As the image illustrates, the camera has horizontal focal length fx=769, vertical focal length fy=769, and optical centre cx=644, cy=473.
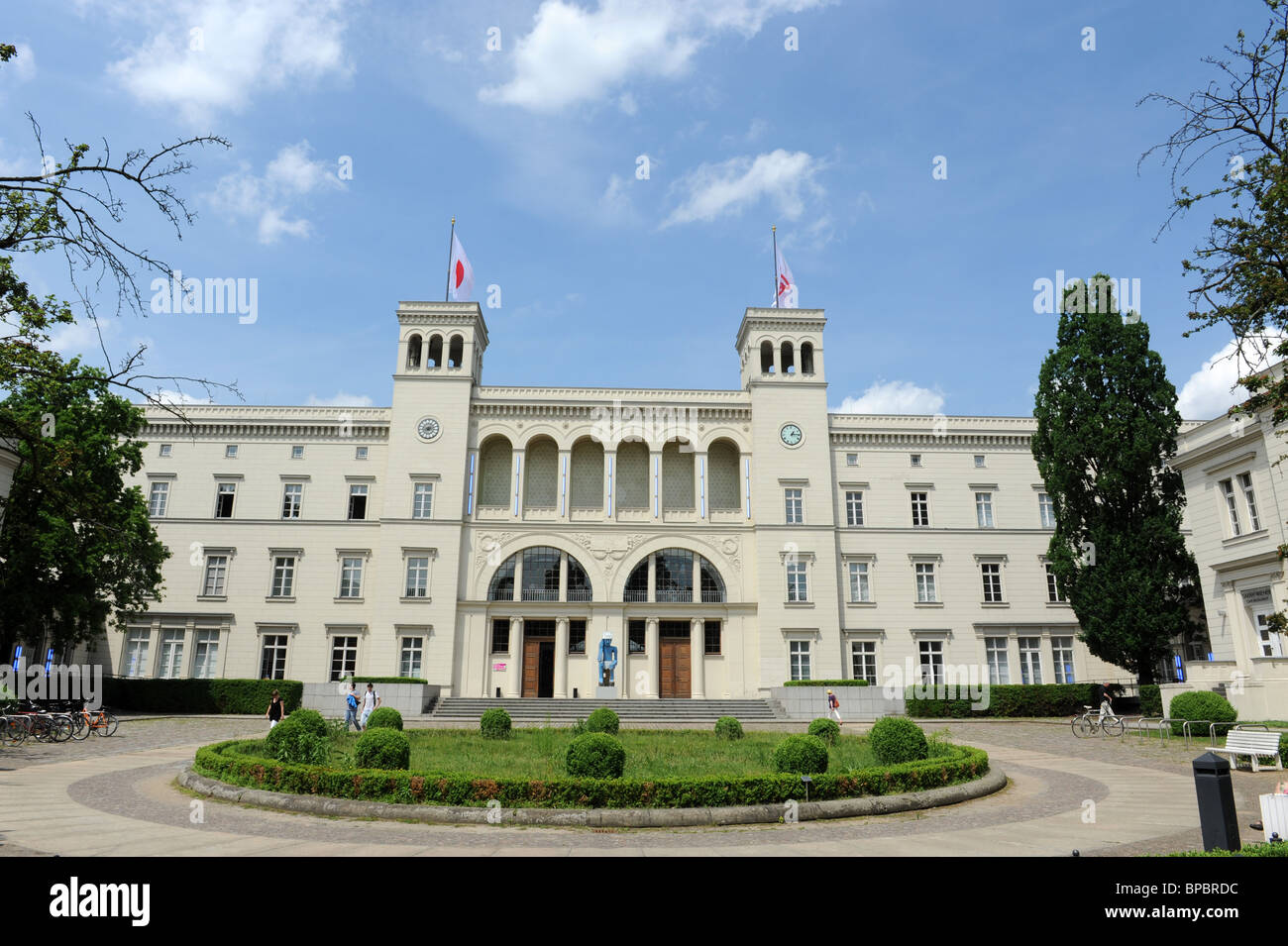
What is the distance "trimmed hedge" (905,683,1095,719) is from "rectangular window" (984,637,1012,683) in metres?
3.19

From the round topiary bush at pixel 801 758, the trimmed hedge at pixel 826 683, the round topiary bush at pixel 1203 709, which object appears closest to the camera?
the round topiary bush at pixel 801 758

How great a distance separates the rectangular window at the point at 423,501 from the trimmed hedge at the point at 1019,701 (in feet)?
83.9

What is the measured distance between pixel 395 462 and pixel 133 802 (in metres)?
29.4

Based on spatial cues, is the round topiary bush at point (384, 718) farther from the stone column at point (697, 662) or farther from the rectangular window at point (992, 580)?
the rectangular window at point (992, 580)

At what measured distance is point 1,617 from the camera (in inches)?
1166

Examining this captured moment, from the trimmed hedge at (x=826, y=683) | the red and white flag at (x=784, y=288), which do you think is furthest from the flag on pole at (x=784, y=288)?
the trimmed hedge at (x=826, y=683)

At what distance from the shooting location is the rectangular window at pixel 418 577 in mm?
39406

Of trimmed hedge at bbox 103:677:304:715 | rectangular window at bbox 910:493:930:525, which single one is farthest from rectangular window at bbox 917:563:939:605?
trimmed hedge at bbox 103:677:304:715

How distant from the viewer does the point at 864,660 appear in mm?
40312

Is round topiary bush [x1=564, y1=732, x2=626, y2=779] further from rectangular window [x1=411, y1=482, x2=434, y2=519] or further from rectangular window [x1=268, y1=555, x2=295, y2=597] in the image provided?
rectangular window [x1=268, y1=555, x2=295, y2=597]
